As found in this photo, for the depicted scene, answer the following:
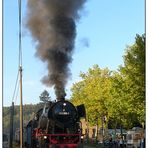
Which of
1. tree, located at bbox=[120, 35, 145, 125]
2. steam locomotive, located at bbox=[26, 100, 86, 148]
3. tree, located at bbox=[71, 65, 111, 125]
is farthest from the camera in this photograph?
tree, located at bbox=[71, 65, 111, 125]

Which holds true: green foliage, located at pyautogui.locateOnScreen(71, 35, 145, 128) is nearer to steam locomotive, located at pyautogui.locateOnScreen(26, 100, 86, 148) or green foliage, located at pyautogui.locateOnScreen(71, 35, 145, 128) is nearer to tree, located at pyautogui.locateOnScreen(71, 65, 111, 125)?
tree, located at pyautogui.locateOnScreen(71, 65, 111, 125)

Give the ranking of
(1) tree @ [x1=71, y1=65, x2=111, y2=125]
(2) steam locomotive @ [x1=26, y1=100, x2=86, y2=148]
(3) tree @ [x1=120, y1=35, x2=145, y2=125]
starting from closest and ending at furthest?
(2) steam locomotive @ [x1=26, y1=100, x2=86, y2=148]
(3) tree @ [x1=120, y1=35, x2=145, y2=125]
(1) tree @ [x1=71, y1=65, x2=111, y2=125]

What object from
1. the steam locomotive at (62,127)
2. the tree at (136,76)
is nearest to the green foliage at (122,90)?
the tree at (136,76)

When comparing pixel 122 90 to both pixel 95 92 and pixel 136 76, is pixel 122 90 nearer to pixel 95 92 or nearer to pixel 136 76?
pixel 136 76

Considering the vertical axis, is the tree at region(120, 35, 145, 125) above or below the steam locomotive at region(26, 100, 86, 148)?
above

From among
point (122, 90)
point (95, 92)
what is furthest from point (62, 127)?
point (95, 92)

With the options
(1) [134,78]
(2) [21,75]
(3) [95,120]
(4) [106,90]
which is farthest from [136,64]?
(3) [95,120]

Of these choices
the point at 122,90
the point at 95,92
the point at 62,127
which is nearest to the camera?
the point at 62,127

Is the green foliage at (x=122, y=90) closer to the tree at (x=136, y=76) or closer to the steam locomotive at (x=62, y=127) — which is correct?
the tree at (x=136, y=76)

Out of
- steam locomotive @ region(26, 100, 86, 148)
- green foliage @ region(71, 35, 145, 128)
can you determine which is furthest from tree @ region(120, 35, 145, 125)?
steam locomotive @ region(26, 100, 86, 148)

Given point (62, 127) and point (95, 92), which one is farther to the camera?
point (95, 92)

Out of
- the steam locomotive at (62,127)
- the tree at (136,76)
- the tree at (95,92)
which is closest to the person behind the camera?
the steam locomotive at (62,127)

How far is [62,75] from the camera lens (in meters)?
27.8

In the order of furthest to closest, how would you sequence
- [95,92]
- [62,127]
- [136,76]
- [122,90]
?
[95,92] → [122,90] → [136,76] → [62,127]
